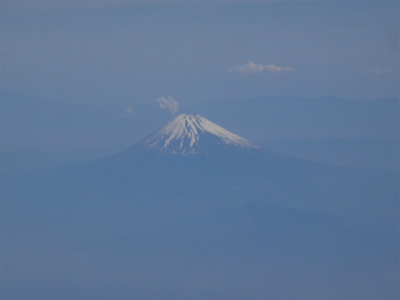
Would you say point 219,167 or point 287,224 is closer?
point 287,224

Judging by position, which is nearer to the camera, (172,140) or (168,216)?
(168,216)

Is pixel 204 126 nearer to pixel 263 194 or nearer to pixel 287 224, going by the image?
pixel 263 194

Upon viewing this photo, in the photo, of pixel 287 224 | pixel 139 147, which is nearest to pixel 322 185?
pixel 287 224

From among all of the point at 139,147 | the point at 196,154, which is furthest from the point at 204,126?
the point at 139,147

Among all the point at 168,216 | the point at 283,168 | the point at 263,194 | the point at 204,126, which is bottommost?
the point at 168,216

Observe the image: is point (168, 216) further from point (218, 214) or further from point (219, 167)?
point (219, 167)

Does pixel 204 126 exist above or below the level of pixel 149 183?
above
